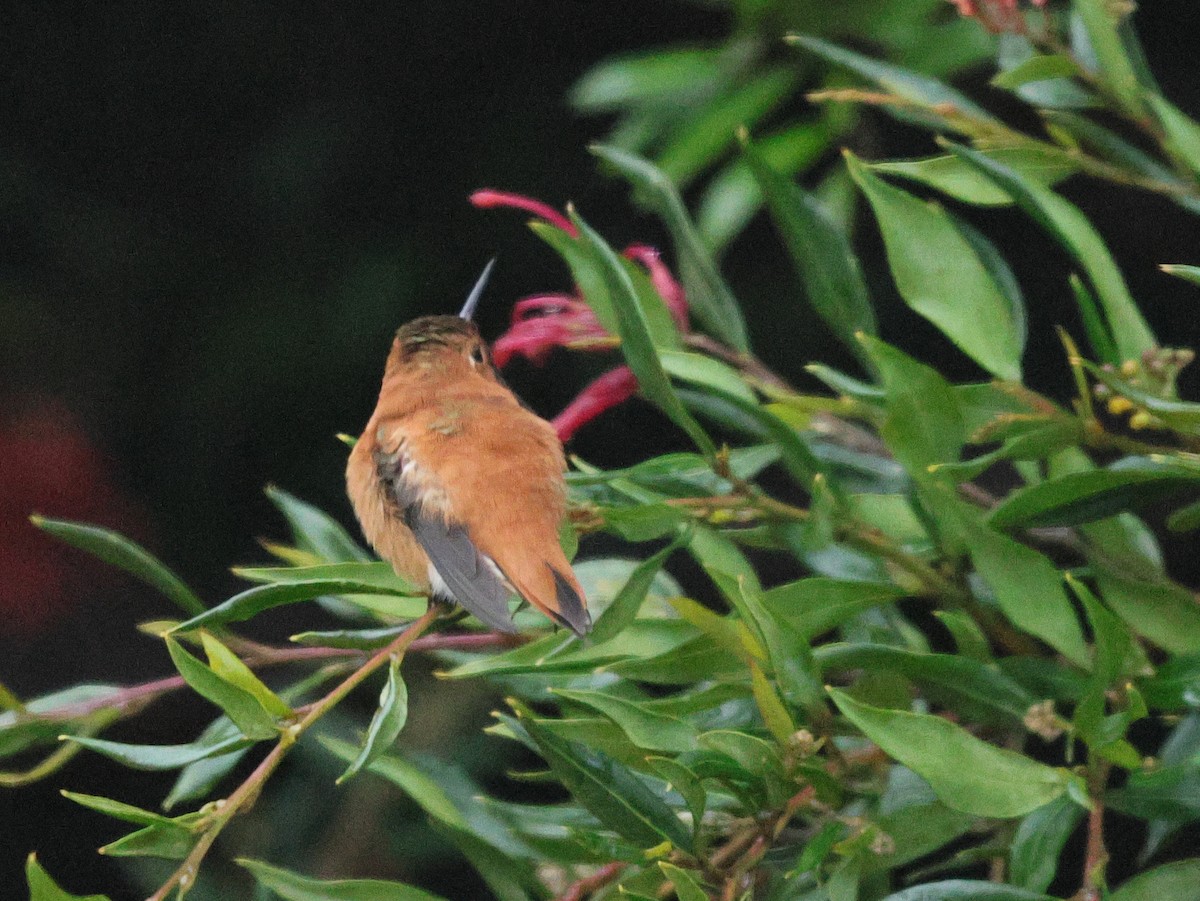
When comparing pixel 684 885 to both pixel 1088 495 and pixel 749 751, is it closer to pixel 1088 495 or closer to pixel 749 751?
pixel 749 751

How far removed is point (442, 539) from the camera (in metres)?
0.81

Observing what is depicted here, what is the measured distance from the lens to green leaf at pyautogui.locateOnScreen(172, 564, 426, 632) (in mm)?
665

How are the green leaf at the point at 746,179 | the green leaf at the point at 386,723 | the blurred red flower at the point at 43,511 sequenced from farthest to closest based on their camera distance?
the blurred red flower at the point at 43,511 → the green leaf at the point at 746,179 → the green leaf at the point at 386,723

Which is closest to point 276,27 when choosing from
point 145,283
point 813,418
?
point 145,283

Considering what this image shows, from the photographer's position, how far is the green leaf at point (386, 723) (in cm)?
60

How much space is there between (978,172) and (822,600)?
0.25 meters

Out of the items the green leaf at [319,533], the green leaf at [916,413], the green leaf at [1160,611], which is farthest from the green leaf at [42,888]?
the green leaf at [1160,611]

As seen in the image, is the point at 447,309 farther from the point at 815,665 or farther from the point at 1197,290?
the point at 815,665

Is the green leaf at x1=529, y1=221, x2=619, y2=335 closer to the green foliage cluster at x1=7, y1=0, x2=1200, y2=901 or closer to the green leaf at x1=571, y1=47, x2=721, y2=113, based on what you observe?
the green foliage cluster at x1=7, y1=0, x2=1200, y2=901

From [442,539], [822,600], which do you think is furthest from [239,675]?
[822,600]

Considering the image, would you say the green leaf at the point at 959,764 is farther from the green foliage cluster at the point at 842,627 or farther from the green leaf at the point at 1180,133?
the green leaf at the point at 1180,133

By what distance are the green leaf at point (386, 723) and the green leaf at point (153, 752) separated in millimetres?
69

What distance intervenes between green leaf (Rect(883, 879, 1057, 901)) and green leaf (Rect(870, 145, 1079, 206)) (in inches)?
13.9

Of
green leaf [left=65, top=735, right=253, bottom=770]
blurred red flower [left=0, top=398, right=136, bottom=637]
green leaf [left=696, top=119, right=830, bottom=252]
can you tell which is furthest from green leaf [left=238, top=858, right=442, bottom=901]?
blurred red flower [left=0, top=398, right=136, bottom=637]
